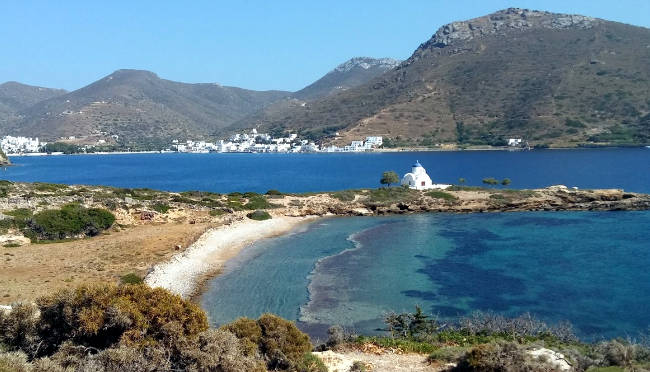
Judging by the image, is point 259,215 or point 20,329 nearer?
point 20,329

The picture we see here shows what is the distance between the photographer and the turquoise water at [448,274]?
69.8ft

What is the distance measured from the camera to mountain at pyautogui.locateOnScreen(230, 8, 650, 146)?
459 ft

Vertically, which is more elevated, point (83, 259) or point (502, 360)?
point (502, 360)

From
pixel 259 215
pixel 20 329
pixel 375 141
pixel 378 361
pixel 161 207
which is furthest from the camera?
pixel 375 141

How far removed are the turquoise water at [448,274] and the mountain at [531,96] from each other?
107147mm

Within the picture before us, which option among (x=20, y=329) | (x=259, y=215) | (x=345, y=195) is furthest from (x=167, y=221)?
(x=20, y=329)

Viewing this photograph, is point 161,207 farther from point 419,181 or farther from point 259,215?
point 419,181

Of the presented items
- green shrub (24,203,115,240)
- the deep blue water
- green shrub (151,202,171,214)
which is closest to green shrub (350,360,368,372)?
green shrub (24,203,115,240)

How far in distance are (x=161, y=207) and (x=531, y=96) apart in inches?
5538

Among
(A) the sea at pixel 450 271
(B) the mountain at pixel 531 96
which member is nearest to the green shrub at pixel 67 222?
(A) the sea at pixel 450 271

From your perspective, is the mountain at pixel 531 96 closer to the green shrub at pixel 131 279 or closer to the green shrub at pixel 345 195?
the green shrub at pixel 345 195

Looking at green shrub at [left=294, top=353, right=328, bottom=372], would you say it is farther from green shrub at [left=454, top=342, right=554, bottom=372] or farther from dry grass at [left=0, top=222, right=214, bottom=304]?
dry grass at [left=0, top=222, right=214, bottom=304]

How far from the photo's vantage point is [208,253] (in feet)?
103

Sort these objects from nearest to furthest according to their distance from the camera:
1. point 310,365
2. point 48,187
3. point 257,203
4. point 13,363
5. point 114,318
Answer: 1. point 13,363
2. point 114,318
3. point 310,365
4. point 48,187
5. point 257,203
